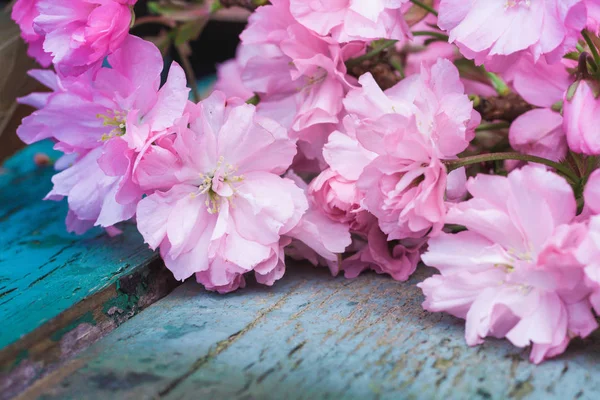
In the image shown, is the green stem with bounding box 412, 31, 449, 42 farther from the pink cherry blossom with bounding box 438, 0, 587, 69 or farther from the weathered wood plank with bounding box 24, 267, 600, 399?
the weathered wood plank with bounding box 24, 267, 600, 399

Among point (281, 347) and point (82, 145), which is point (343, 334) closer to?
point (281, 347)

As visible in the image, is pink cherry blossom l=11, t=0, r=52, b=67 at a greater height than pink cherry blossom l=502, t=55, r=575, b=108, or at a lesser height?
lesser

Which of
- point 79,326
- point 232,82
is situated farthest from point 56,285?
point 232,82

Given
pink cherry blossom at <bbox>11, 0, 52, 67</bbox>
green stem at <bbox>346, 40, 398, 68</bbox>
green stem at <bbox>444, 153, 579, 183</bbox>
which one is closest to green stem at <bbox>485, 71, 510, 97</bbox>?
green stem at <bbox>346, 40, 398, 68</bbox>

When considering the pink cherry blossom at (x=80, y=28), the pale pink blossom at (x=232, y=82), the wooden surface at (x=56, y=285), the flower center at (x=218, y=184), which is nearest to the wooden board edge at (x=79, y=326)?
the wooden surface at (x=56, y=285)

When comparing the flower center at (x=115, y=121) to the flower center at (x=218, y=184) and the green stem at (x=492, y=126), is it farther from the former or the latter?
the green stem at (x=492, y=126)

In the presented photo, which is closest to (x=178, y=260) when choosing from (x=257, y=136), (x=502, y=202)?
(x=257, y=136)
